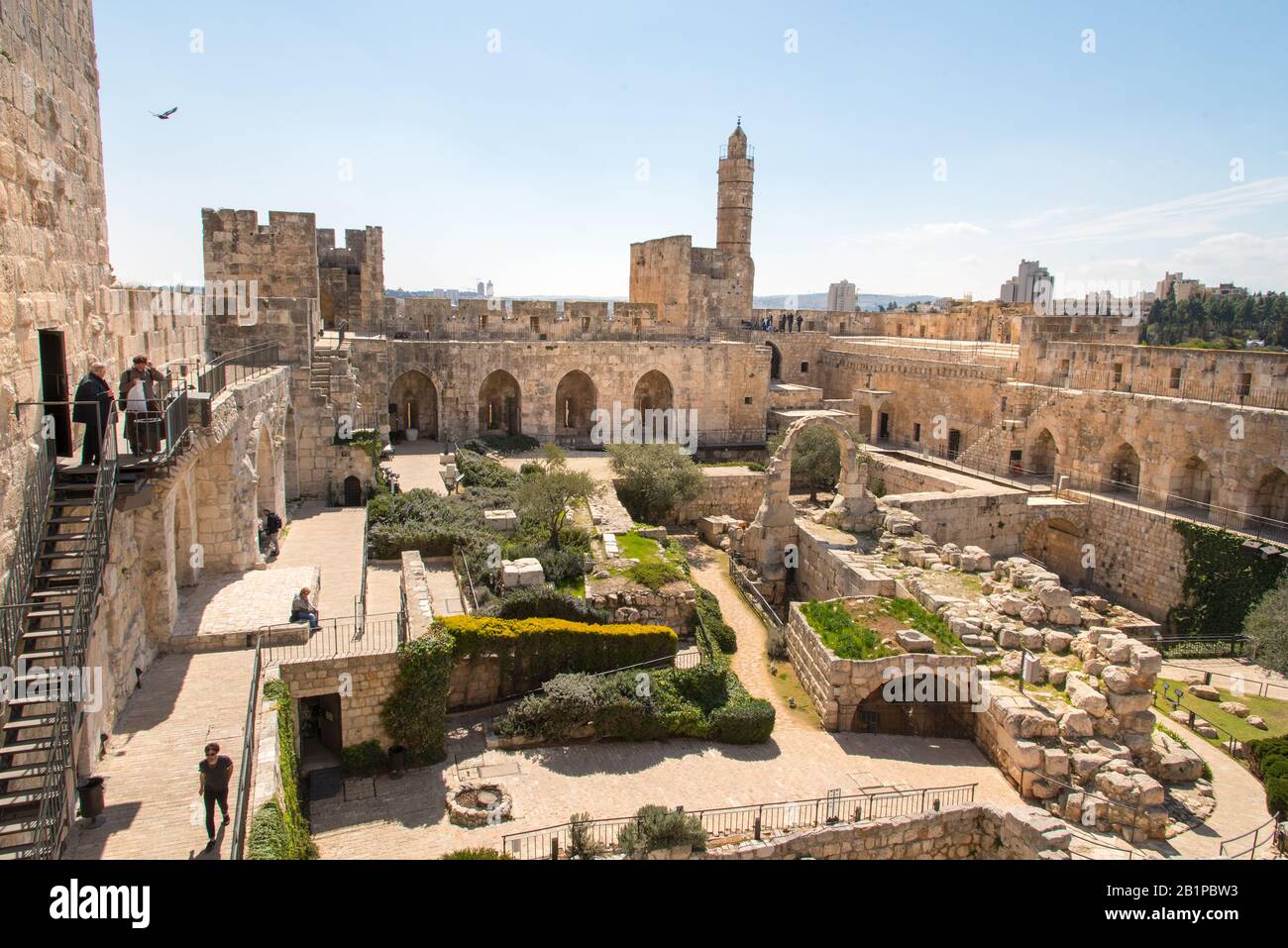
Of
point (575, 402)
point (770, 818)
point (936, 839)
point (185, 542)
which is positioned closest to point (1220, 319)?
point (575, 402)

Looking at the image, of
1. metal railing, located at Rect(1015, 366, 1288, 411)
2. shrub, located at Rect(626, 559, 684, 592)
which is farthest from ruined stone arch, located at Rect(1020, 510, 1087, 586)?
shrub, located at Rect(626, 559, 684, 592)

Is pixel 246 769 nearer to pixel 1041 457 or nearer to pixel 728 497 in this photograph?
pixel 728 497

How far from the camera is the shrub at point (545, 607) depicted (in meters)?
14.1

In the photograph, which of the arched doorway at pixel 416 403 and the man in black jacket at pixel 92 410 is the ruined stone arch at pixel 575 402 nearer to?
the arched doorway at pixel 416 403

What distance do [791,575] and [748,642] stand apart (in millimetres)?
4533

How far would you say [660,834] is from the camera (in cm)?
974

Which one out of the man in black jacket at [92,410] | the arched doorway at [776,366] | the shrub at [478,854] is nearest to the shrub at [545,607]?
the shrub at [478,854]

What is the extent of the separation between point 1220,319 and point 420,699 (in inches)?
2320

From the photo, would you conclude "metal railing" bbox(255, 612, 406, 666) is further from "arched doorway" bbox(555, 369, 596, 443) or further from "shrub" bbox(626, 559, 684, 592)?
"arched doorway" bbox(555, 369, 596, 443)

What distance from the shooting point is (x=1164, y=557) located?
19750 mm

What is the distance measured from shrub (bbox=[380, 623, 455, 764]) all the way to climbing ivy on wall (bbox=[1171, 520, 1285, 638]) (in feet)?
52.0

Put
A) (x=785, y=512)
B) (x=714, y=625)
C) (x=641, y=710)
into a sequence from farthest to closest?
1. (x=785, y=512)
2. (x=714, y=625)
3. (x=641, y=710)

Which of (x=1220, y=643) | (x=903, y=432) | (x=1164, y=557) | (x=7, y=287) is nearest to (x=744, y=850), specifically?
(x=7, y=287)
